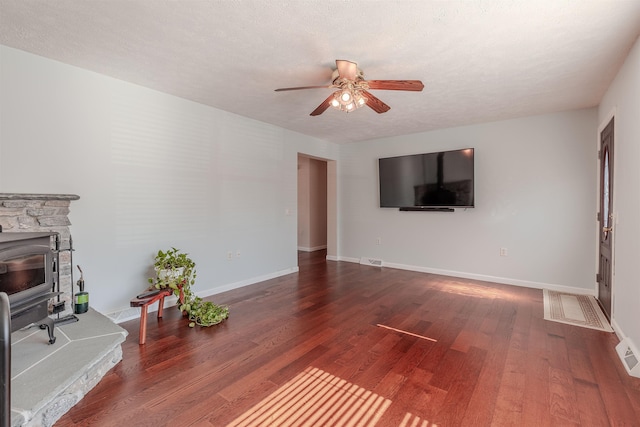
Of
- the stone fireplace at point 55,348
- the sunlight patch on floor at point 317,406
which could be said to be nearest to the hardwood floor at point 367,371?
A: the sunlight patch on floor at point 317,406

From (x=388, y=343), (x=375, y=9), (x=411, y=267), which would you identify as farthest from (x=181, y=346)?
(x=411, y=267)

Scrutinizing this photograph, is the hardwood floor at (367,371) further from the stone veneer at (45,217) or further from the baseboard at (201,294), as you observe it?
the stone veneer at (45,217)

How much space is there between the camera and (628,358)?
6.95 feet

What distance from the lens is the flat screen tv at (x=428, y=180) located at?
4469mm

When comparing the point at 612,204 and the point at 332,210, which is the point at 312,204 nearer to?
the point at 332,210

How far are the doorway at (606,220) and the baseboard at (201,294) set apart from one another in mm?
3940

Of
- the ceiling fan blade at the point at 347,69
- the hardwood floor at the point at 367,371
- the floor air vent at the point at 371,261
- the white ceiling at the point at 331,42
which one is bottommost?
the hardwood floor at the point at 367,371

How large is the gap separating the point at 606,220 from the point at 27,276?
5150 mm

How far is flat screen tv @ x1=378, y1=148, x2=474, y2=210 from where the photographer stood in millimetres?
4469

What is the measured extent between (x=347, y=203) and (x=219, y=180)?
2.89m

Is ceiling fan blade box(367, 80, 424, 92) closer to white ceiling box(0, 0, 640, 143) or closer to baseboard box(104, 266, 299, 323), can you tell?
white ceiling box(0, 0, 640, 143)

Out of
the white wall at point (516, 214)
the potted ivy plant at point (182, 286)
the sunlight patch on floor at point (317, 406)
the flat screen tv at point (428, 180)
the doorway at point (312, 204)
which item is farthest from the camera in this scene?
the doorway at point (312, 204)

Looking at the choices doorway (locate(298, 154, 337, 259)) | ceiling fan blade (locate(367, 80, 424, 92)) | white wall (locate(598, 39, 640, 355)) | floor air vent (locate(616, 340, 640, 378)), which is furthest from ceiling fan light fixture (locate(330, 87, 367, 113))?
doorway (locate(298, 154, 337, 259))

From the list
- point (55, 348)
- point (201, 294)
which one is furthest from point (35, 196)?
point (201, 294)
